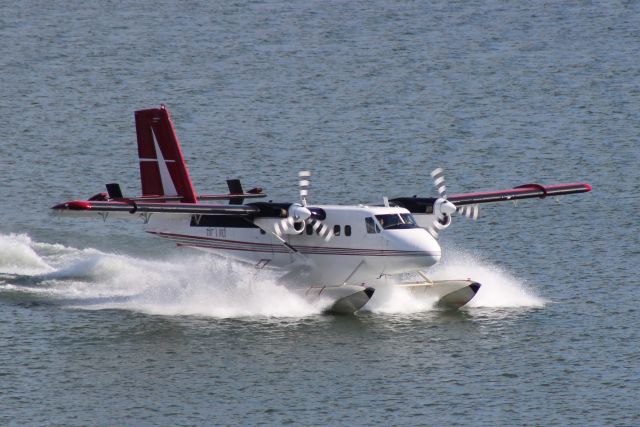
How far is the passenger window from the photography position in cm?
4728

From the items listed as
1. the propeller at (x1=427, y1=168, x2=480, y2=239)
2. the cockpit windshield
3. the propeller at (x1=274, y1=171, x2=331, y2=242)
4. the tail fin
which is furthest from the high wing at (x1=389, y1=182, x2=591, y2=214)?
the tail fin

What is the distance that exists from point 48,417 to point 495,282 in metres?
20.5

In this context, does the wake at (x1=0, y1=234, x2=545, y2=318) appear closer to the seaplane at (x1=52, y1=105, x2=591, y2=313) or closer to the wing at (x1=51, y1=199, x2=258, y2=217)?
the seaplane at (x1=52, y1=105, x2=591, y2=313)

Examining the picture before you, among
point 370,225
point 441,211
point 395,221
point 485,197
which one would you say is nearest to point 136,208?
point 370,225

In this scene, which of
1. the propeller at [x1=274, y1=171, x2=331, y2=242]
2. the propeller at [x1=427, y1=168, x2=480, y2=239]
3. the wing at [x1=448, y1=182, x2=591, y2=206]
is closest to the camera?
the propeller at [x1=274, y1=171, x2=331, y2=242]

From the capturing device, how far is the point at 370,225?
155ft

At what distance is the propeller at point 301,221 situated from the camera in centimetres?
4778

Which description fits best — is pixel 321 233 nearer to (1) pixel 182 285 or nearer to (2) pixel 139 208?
(1) pixel 182 285

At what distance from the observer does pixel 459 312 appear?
48.2m

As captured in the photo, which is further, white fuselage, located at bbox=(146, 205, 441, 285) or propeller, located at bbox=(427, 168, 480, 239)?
propeller, located at bbox=(427, 168, 480, 239)

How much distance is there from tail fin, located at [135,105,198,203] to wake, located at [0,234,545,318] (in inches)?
126

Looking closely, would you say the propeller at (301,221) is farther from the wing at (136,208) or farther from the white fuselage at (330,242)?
the wing at (136,208)

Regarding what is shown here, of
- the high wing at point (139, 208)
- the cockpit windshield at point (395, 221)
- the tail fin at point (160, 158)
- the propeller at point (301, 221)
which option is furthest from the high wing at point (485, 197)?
the tail fin at point (160, 158)

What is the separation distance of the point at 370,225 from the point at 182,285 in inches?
323
